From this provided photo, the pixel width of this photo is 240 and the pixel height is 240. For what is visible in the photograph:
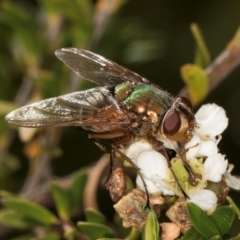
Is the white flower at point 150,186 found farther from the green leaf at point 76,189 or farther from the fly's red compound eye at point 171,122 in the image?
the green leaf at point 76,189

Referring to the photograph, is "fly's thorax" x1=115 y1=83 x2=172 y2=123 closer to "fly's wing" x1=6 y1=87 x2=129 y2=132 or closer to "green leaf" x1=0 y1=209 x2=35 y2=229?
"fly's wing" x1=6 y1=87 x2=129 y2=132

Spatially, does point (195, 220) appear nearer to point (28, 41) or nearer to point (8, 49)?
point (28, 41)

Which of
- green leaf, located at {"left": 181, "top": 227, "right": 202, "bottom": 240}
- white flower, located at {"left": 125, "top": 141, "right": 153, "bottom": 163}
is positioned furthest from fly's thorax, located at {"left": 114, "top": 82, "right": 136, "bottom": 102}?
green leaf, located at {"left": 181, "top": 227, "right": 202, "bottom": 240}

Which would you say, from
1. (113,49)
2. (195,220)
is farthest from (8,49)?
(195,220)

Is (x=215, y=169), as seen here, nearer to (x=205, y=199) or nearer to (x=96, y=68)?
(x=205, y=199)

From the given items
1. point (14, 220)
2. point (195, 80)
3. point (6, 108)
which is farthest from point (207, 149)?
point (6, 108)

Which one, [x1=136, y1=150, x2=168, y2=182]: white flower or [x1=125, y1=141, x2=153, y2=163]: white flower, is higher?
[x1=136, y1=150, x2=168, y2=182]: white flower

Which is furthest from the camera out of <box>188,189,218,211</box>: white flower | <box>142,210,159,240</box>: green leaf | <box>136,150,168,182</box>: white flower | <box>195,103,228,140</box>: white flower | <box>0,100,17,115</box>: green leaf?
<box>0,100,17,115</box>: green leaf
